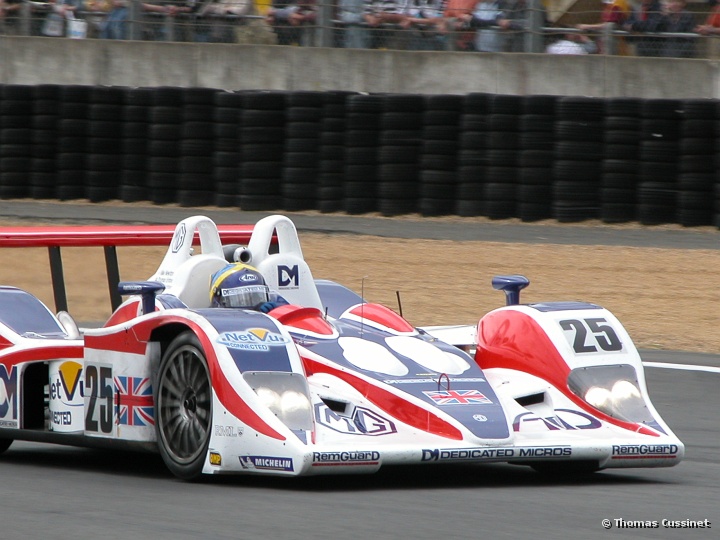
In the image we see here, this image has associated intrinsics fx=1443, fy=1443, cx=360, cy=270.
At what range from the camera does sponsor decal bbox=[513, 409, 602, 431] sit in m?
6.42

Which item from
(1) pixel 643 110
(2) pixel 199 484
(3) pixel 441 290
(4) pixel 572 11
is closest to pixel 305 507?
(2) pixel 199 484

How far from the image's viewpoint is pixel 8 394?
7312 mm

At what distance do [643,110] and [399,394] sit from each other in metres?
10.8

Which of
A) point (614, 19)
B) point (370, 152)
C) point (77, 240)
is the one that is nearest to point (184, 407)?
point (77, 240)

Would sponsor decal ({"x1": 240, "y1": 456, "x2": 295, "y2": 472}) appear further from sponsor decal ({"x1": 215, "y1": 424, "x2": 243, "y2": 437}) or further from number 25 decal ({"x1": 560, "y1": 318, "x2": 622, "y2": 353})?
number 25 decal ({"x1": 560, "y1": 318, "x2": 622, "y2": 353})

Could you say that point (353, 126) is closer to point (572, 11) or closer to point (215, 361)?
point (572, 11)

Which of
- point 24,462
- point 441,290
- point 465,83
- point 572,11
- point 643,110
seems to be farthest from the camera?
point 465,83

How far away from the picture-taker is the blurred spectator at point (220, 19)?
70.7 ft

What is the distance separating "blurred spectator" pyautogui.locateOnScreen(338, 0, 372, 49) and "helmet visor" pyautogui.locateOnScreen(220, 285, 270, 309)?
1416 centimetres

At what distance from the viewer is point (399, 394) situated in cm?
622

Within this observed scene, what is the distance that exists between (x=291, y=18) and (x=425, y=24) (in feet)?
7.46

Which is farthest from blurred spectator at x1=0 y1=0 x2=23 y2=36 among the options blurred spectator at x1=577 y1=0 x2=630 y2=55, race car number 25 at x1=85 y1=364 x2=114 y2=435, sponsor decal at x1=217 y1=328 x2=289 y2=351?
sponsor decal at x1=217 y1=328 x2=289 y2=351

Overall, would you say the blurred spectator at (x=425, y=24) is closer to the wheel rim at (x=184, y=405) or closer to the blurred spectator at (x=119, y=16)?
the blurred spectator at (x=119, y=16)

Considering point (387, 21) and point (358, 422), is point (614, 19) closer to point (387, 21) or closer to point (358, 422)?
point (387, 21)
